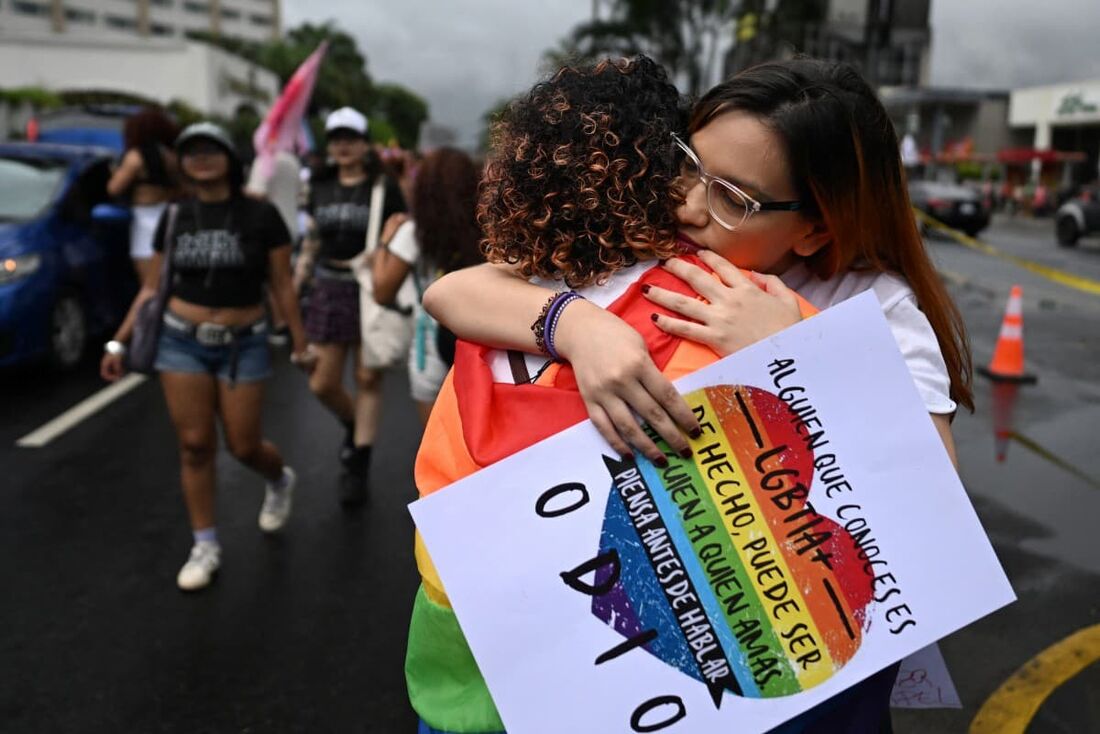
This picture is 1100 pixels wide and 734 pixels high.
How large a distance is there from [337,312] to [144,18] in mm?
→ 89438

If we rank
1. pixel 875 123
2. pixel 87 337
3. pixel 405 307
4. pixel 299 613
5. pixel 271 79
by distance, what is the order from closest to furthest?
pixel 875 123 < pixel 299 613 < pixel 405 307 < pixel 87 337 < pixel 271 79

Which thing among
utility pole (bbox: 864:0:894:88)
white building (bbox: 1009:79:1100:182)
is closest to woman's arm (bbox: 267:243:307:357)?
utility pole (bbox: 864:0:894:88)

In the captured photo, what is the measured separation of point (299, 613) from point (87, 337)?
15.9 ft

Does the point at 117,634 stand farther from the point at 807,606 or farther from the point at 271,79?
the point at 271,79

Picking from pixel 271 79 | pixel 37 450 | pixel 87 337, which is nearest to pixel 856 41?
pixel 87 337

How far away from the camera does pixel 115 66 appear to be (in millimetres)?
37781

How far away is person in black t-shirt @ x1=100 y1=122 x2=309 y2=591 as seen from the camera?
3.73m

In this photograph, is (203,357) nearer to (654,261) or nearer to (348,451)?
(348,451)

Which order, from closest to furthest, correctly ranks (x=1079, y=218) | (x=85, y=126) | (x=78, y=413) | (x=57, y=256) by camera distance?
(x=78, y=413)
(x=57, y=256)
(x=85, y=126)
(x=1079, y=218)

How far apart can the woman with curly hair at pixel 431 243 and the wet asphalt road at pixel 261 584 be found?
2.57 feet

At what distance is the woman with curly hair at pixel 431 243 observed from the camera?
4.00 m

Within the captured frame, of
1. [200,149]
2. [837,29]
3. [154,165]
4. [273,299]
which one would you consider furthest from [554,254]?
[837,29]

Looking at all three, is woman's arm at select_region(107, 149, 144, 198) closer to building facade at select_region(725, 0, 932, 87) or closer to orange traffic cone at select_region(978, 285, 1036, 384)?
orange traffic cone at select_region(978, 285, 1036, 384)

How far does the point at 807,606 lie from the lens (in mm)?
1162
